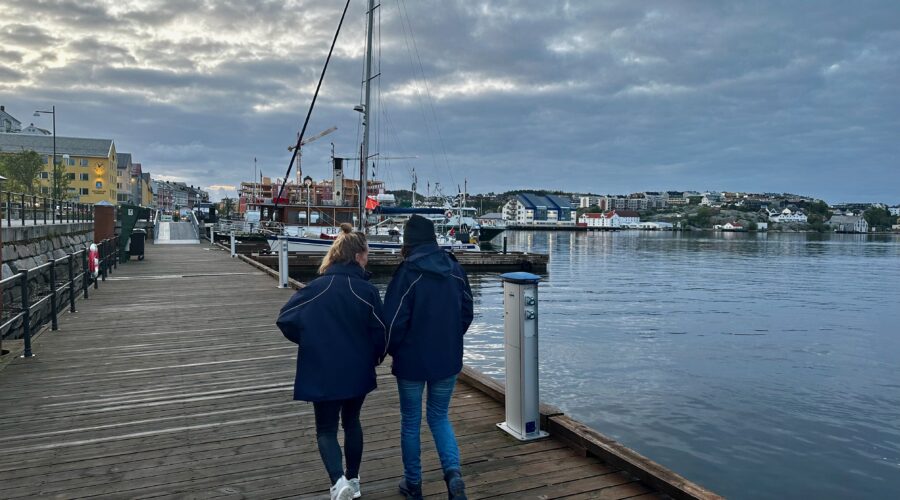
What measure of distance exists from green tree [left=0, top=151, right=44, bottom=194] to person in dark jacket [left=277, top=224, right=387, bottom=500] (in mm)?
62649

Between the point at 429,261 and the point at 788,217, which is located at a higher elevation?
the point at 788,217

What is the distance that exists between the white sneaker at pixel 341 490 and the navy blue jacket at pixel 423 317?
682mm

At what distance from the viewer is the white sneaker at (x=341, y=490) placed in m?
3.12

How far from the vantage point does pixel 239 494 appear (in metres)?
3.40

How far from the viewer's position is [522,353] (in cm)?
408

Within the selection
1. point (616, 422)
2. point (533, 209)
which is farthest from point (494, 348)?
point (533, 209)

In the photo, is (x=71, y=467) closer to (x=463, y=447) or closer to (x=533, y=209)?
(x=463, y=447)

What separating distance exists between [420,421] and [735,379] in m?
10.1

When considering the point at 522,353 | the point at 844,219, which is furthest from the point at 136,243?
the point at 844,219

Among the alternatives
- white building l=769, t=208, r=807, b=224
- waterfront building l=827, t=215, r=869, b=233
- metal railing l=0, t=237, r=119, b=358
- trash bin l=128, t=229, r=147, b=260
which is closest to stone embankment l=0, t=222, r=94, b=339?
metal railing l=0, t=237, r=119, b=358

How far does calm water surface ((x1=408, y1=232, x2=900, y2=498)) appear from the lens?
281 inches

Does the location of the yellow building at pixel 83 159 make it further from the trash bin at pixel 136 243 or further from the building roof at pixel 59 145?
the trash bin at pixel 136 243

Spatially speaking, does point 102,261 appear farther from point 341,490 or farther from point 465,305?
point 465,305

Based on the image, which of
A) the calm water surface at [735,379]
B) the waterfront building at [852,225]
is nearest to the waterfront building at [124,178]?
the calm water surface at [735,379]
